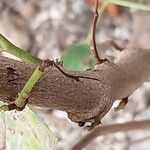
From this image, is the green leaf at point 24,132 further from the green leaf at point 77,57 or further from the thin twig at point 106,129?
the green leaf at point 77,57

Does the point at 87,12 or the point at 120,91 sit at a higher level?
the point at 120,91

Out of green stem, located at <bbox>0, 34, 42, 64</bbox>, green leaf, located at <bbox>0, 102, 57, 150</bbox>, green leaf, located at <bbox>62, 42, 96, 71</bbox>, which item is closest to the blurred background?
green leaf, located at <bbox>62, 42, 96, 71</bbox>

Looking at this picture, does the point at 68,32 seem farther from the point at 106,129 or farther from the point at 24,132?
the point at 24,132

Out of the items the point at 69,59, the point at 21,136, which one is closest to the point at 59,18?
the point at 69,59

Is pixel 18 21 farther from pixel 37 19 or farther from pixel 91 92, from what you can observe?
pixel 91 92

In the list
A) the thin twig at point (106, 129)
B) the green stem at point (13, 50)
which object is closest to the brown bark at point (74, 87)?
the green stem at point (13, 50)

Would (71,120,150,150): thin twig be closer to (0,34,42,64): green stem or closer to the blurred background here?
(0,34,42,64): green stem
